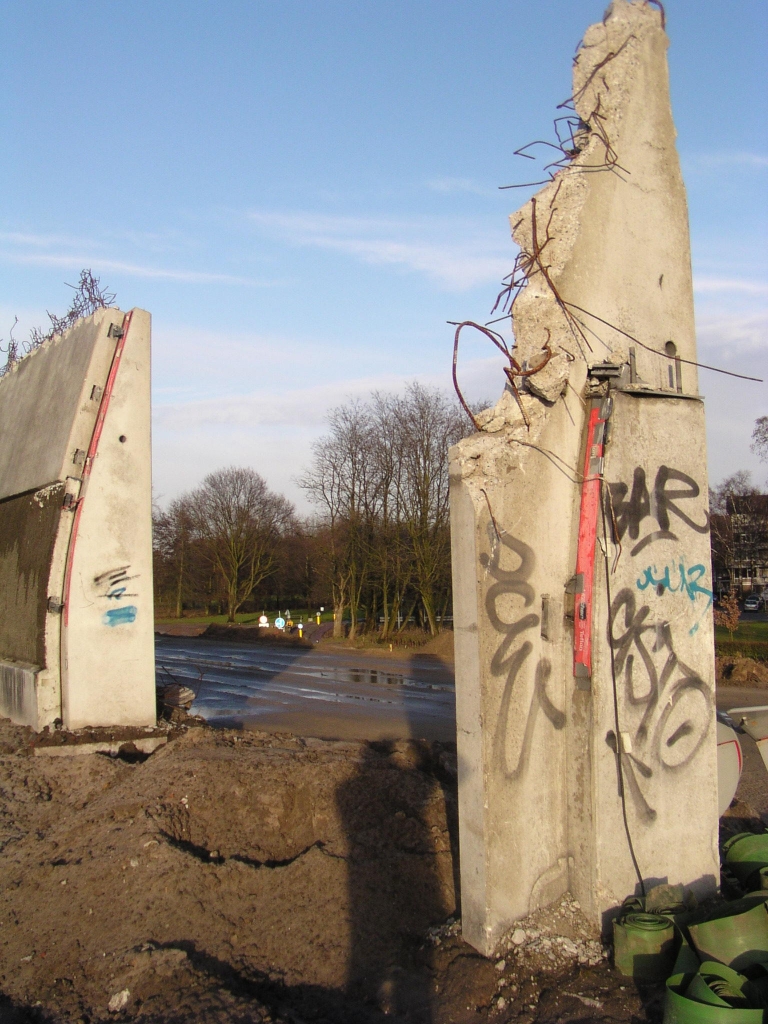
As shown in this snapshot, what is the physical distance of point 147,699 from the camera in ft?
29.4

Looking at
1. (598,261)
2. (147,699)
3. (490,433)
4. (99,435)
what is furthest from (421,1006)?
(99,435)

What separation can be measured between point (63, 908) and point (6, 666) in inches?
207

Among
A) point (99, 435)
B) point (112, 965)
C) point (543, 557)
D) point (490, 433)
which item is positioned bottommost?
point (112, 965)

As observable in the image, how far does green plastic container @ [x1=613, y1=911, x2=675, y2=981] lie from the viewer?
3.97m

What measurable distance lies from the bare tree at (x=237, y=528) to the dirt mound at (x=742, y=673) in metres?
33.0

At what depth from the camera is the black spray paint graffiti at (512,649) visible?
440cm

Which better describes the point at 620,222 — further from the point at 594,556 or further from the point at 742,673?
the point at 742,673

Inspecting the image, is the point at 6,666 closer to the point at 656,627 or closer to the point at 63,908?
the point at 63,908

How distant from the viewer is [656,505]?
489cm

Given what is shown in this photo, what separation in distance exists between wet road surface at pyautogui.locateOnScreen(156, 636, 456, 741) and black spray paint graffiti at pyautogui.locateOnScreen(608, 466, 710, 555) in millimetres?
6670

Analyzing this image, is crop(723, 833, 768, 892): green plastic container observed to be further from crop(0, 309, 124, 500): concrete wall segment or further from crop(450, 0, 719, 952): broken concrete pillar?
crop(0, 309, 124, 500): concrete wall segment

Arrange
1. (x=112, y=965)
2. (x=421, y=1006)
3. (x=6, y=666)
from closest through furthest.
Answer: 1. (x=421, y=1006)
2. (x=112, y=965)
3. (x=6, y=666)

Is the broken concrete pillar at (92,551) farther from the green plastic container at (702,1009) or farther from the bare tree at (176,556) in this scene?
the bare tree at (176,556)

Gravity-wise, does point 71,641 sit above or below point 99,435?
below
